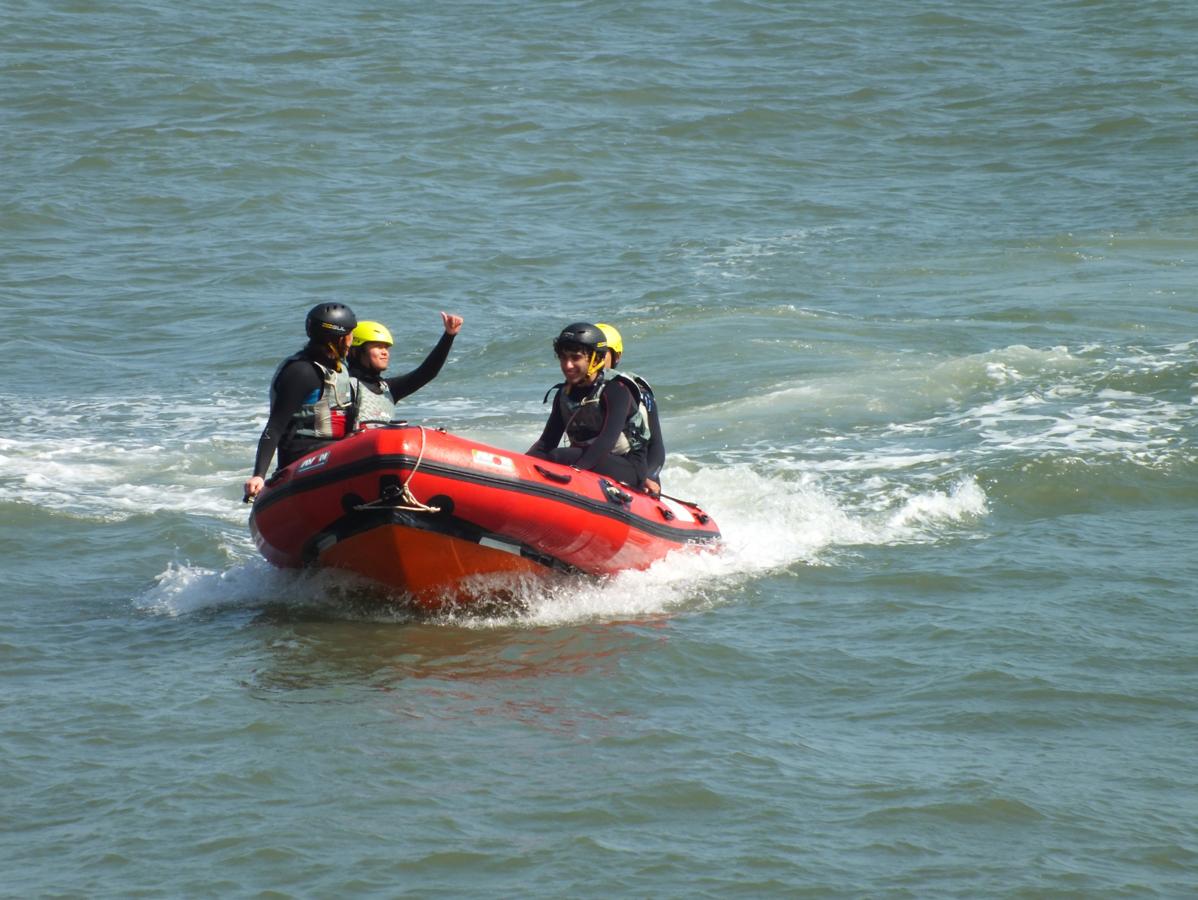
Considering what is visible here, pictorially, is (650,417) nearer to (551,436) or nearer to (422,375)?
(551,436)

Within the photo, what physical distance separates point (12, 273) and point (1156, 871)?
1430 cm

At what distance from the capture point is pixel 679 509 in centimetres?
858

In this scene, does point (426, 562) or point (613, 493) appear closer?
point (426, 562)

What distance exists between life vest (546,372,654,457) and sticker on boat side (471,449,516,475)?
0.84 meters

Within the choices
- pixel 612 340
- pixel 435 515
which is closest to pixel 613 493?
pixel 612 340

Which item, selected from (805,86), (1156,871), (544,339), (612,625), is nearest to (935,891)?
(1156,871)

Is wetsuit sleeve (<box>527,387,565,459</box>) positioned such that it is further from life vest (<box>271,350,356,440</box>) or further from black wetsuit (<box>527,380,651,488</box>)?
life vest (<box>271,350,356,440</box>)

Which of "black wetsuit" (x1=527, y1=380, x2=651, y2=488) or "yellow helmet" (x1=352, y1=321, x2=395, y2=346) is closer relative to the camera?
"yellow helmet" (x1=352, y1=321, x2=395, y2=346)

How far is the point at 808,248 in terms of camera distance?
56.9 ft

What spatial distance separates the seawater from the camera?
5.34 meters

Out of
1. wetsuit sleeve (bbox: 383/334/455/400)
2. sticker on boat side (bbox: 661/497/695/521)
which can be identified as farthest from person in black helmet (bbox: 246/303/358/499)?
sticker on boat side (bbox: 661/497/695/521)

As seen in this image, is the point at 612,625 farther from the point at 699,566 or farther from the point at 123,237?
the point at 123,237

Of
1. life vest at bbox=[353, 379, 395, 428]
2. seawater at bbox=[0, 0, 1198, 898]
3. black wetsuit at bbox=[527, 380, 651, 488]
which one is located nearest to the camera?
seawater at bbox=[0, 0, 1198, 898]

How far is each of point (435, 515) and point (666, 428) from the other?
4924 mm
